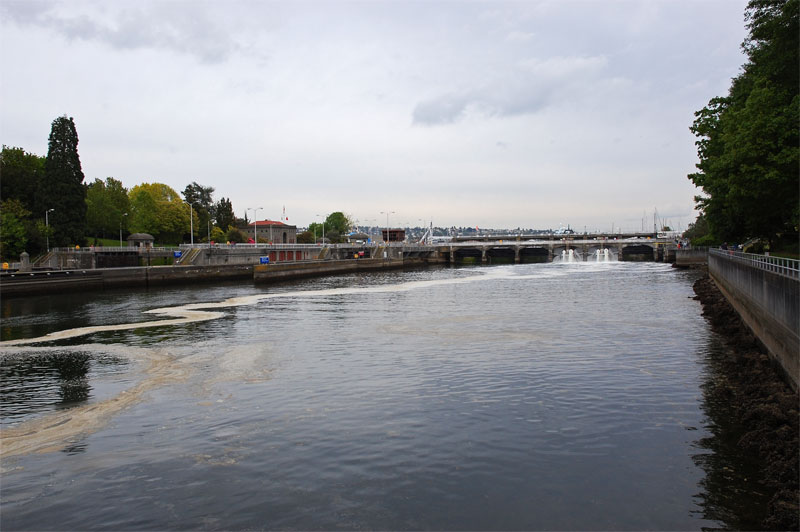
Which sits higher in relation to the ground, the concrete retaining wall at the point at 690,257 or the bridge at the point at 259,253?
the bridge at the point at 259,253

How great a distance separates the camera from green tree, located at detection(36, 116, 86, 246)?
9781cm

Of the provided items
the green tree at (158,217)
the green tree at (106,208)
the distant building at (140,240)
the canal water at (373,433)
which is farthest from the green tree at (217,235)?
the canal water at (373,433)

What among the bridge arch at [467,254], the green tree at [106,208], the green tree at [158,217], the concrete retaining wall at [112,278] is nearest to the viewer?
the concrete retaining wall at [112,278]

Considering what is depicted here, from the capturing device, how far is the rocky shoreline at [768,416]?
11.3 metres

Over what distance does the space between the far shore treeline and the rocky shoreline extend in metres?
89.8

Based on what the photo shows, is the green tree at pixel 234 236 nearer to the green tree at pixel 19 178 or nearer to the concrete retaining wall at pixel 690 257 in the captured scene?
the green tree at pixel 19 178

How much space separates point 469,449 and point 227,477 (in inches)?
232

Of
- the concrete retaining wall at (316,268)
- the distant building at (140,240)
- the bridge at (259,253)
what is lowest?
the concrete retaining wall at (316,268)

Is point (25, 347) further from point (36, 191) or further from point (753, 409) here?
point (36, 191)

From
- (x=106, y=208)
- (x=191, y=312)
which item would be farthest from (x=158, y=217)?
(x=191, y=312)

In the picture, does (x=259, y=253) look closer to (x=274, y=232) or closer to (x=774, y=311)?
(x=274, y=232)

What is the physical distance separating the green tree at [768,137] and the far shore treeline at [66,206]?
290 feet

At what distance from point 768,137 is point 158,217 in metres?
133

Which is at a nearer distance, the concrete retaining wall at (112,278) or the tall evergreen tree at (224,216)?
the concrete retaining wall at (112,278)
